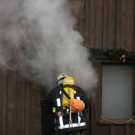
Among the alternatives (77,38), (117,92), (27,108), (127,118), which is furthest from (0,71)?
(127,118)

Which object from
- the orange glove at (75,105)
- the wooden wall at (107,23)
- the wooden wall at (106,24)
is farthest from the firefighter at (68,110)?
the wooden wall at (107,23)

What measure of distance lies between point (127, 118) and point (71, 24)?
2779mm

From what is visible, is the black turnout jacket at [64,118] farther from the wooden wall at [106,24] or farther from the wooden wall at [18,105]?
the wooden wall at [106,24]

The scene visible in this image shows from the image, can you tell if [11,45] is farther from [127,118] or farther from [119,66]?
[127,118]

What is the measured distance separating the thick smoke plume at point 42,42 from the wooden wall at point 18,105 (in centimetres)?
24

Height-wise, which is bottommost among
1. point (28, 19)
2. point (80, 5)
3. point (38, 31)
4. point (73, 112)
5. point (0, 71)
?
point (73, 112)

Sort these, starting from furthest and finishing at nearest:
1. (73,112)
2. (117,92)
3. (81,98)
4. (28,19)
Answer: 1. (117,92)
2. (28,19)
3. (81,98)
4. (73,112)

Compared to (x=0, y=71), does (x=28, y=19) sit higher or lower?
higher

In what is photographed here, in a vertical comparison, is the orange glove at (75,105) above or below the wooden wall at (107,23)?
below

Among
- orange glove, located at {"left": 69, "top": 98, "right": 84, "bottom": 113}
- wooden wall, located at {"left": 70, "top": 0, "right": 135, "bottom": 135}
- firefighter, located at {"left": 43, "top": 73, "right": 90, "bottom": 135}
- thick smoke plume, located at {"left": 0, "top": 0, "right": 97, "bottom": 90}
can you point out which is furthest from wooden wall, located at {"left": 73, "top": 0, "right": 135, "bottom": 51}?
orange glove, located at {"left": 69, "top": 98, "right": 84, "bottom": 113}

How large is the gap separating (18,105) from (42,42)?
1.65 meters

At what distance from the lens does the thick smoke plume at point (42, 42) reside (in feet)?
14.4

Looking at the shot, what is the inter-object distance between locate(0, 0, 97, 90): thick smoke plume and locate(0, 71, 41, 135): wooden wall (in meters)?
0.24

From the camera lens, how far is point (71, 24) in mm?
4551
